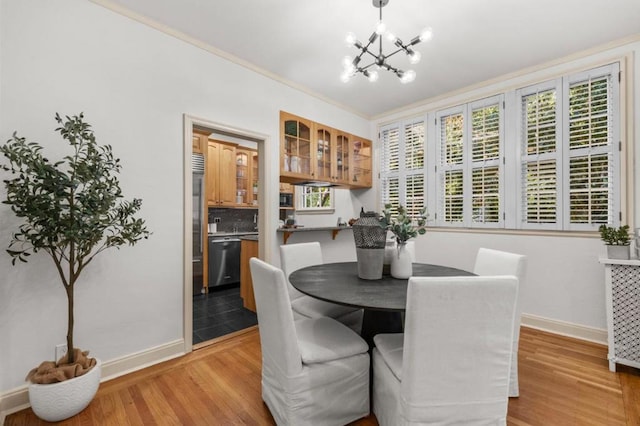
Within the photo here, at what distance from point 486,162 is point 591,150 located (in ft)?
2.92

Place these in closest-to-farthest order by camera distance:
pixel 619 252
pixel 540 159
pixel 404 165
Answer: pixel 619 252
pixel 540 159
pixel 404 165

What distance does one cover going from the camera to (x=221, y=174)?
4.79 metres

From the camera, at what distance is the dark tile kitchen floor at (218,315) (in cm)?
296

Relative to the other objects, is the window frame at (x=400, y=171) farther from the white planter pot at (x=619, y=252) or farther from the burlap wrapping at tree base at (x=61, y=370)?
the burlap wrapping at tree base at (x=61, y=370)

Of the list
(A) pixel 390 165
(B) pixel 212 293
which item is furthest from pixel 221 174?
(A) pixel 390 165

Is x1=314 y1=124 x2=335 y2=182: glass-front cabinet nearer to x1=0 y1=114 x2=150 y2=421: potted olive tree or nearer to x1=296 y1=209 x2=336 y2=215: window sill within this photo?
x1=296 y1=209 x2=336 y2=215: window sill

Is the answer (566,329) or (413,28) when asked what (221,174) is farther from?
(566,329)

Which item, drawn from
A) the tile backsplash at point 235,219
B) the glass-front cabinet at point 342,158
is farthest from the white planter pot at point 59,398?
the tile backsplash at point 235,219

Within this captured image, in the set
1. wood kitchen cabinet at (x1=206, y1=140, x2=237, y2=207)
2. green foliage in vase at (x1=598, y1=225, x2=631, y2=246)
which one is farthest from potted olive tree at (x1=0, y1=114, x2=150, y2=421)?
green foliage in vase at (x1=598, y1=225, x2=631, y2=246)

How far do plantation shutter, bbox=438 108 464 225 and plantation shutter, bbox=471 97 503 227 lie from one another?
0.14 meters

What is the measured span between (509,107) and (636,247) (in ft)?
5.70

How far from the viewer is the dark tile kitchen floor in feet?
9.70

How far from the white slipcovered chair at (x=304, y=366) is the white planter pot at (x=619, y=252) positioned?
7.10ft

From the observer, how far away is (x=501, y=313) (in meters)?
1.22
